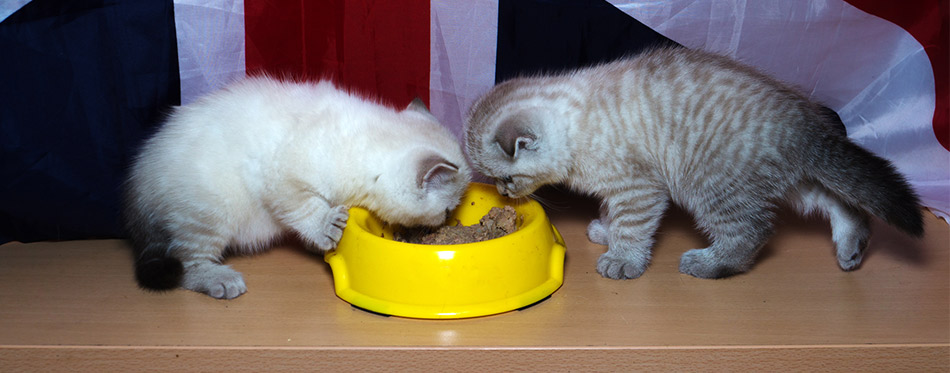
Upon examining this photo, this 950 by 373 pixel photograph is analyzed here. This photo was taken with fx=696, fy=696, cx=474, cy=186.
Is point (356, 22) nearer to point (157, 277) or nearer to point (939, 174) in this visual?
point (157, 277)

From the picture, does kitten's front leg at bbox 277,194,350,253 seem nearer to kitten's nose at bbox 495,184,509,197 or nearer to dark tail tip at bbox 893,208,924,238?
kitten's nose at bbox 495,184,509,197

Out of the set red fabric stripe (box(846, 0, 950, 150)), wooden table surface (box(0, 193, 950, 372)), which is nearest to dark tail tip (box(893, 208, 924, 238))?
wooden table surface (box(0, 193, 950, 372))

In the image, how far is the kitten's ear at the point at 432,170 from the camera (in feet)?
5.96

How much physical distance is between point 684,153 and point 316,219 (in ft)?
3.41

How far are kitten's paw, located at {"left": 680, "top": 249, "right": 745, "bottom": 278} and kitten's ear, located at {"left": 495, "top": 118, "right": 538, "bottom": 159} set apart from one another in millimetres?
596

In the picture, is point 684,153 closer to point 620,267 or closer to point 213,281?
point 620,267

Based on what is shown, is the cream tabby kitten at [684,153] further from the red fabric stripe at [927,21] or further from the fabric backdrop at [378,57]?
the red fabric stripe at [927,21]

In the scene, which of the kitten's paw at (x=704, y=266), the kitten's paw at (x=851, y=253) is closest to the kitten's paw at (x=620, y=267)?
the kitten's paw at (x=704, y=266)

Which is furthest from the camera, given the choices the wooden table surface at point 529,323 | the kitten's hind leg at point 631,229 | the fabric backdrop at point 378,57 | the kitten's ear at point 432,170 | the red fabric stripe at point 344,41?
the red fabric stripe at point 344,41

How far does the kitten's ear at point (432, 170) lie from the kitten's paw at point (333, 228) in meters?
0.22

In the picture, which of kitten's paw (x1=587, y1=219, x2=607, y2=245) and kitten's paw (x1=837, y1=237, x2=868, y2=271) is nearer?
kitten's paw (x1=837, y1=237, x2=868, y2=271)

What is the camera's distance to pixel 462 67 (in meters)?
2.28

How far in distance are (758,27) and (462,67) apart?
0.94m

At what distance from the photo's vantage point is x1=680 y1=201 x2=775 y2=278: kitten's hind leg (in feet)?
6.16
